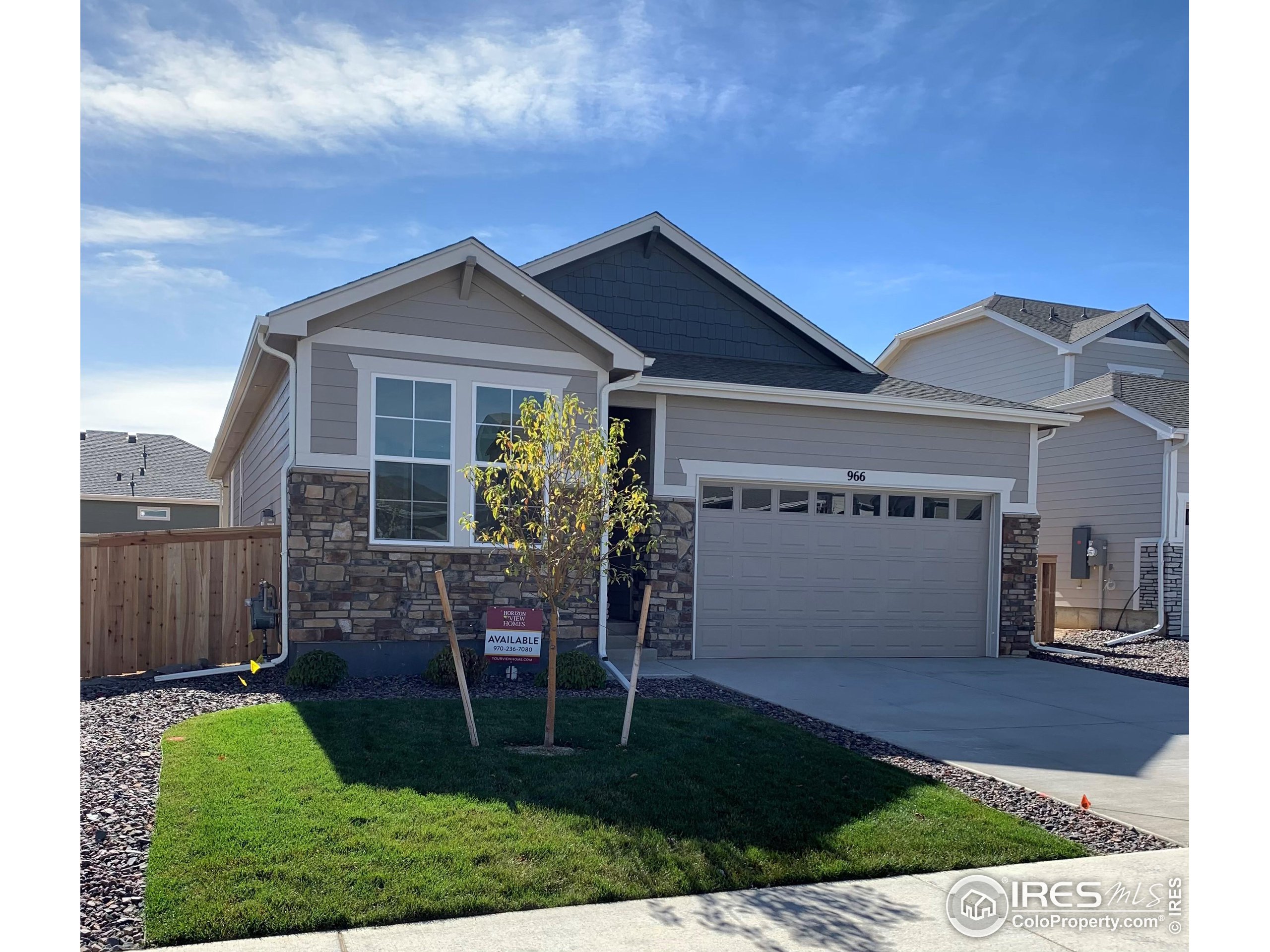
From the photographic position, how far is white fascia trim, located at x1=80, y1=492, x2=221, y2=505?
29.2 metres

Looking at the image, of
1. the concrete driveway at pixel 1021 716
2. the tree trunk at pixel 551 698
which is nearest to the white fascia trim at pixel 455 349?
the concrete driveway at pixel 1021 716

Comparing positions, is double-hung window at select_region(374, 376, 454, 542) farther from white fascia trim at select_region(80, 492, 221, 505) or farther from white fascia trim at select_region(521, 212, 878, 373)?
white fascia trim at select_region(80, 492, 221, 505)

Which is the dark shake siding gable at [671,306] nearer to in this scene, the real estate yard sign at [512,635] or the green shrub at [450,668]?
the real estate yard sign at [512,635]

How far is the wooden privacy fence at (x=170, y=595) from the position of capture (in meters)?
10.6

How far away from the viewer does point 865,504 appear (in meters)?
14.3

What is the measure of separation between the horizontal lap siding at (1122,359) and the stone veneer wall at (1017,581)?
27.4 feet

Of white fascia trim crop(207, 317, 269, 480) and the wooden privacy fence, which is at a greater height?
white fascia trim crop(207, 317, 269, 480)

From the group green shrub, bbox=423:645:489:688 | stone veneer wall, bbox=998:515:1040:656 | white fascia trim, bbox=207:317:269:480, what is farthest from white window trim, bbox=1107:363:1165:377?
white fascia trim, bbox=207:317:269:480

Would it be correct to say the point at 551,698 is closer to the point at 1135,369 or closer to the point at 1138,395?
the point at 1138,395

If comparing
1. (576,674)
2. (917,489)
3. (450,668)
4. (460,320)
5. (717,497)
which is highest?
(460,320)

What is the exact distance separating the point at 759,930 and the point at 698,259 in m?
12.6

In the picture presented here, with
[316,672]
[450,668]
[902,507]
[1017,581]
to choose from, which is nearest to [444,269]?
[450,668]

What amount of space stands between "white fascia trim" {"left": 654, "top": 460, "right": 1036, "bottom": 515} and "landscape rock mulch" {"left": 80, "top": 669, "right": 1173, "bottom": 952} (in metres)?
3.02
